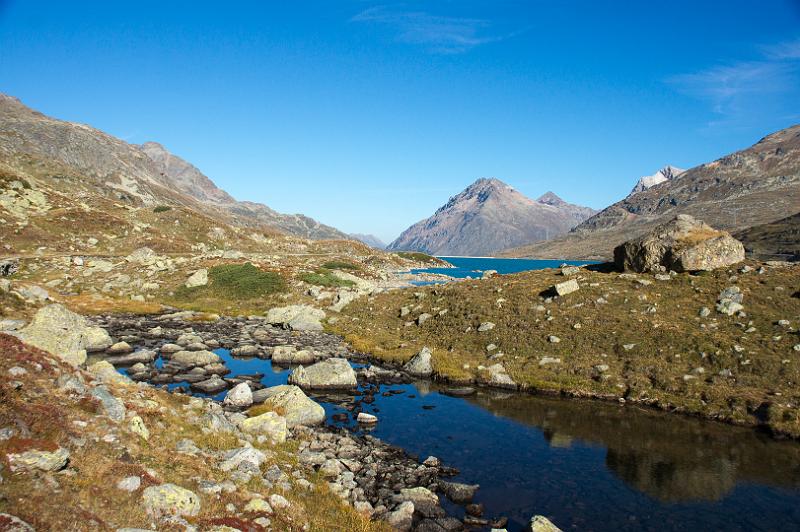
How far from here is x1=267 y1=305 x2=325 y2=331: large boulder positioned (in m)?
47.7

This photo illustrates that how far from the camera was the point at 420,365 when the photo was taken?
3325 centimetres

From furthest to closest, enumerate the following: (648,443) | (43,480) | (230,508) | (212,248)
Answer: (212,248)
(648,443)
(230,508)
(43,480)

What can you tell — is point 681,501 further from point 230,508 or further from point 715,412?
point 230,508

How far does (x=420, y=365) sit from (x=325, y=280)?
123ft

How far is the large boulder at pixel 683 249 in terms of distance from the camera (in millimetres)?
40781

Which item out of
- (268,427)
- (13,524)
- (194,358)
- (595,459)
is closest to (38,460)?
(13,524)

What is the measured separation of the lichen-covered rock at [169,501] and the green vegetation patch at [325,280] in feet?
181

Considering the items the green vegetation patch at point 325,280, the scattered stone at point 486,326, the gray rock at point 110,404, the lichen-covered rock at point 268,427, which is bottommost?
the lichen-covered rock at point 268,427

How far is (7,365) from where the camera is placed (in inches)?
549

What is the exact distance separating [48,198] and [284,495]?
11966 centimetres

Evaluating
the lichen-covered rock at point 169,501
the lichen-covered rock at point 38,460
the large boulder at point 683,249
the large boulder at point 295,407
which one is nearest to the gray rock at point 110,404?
the lichen-covered rock at point 38,460

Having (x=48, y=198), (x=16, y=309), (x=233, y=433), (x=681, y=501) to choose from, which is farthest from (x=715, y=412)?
(x=48, y=198)

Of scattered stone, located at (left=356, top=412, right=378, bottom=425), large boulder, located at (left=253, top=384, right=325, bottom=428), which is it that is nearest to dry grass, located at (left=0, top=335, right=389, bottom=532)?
large boulder, located at (left=253, top=384, right=325, bottom=428)

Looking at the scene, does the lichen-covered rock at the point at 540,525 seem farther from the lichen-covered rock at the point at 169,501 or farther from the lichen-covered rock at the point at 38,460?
the lichen-covered rock at the point at 38,460
